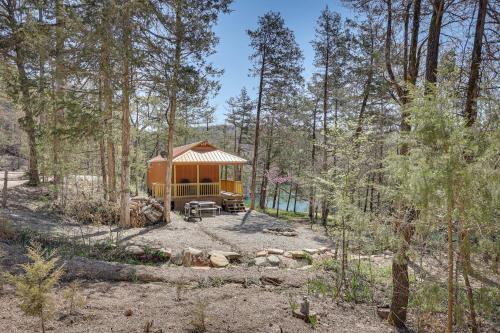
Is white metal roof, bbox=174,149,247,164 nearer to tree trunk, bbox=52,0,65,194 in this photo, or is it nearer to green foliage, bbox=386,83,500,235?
tree trunk, bbox=52,0,65,194

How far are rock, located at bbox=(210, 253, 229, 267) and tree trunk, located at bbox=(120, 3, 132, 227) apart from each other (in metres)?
3.98

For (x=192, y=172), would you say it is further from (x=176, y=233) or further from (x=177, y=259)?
(x=177, y=259)

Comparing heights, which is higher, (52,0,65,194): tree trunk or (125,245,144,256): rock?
(52,0,65,194): tree trunk

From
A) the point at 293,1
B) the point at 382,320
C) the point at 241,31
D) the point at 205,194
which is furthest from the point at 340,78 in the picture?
the point at 382,320

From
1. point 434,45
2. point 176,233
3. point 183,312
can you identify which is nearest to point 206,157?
point 176,233

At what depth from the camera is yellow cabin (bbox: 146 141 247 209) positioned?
15.6 metres

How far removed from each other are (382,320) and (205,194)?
1266cm

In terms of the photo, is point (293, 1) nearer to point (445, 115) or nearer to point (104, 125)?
point (104, 125)

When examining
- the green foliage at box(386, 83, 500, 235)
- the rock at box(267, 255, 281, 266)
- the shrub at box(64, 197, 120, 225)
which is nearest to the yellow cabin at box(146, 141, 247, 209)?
the shrub at box(64, 197, 120, 225)

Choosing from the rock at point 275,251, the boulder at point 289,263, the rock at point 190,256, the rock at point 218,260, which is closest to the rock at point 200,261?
the rock at point 190,256

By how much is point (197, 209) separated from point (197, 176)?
287cm

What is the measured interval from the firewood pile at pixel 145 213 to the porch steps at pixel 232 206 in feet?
15.1

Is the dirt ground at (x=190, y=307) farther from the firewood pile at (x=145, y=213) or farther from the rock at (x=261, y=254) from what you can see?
the firewood pile at (x=145, y=213)

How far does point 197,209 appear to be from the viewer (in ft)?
44.0
